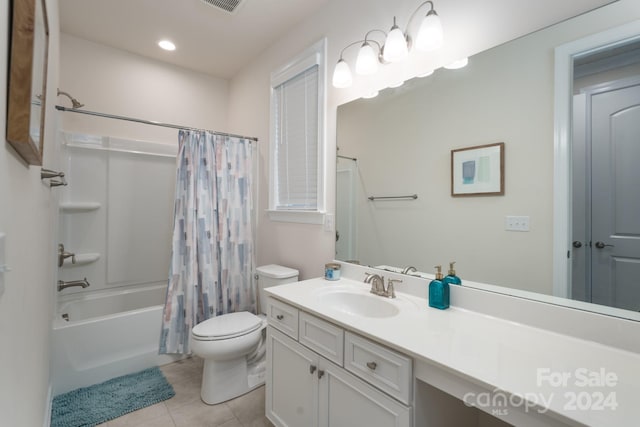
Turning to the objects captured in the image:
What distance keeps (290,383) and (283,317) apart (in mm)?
308

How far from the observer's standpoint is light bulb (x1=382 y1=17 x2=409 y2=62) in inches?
58.6

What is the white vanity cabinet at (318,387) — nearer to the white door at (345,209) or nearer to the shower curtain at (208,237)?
the white door at (345,209)

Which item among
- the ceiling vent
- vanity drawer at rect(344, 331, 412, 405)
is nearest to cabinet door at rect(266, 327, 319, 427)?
vanity drawer at rect(344, 331, 412, 405)

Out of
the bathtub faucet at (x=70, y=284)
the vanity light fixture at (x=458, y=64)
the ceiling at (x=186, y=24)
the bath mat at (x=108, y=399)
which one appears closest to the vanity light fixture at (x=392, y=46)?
the vanity light fixture at (x=458, y=64)

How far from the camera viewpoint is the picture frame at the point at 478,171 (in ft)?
4.11

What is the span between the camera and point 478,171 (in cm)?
131

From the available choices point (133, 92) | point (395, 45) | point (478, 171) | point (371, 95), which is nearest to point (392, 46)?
point (395, 45)

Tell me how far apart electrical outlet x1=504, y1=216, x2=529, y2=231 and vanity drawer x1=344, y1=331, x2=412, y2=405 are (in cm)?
72

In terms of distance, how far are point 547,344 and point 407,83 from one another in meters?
1.31

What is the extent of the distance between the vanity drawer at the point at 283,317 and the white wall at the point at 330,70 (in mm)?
582

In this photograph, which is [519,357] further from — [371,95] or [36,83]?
[36,83]

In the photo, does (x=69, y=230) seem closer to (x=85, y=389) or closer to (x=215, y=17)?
(x=85, y=389)

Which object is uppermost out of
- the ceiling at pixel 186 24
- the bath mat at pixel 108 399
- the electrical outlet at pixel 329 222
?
the ceiling at pixel 186 24

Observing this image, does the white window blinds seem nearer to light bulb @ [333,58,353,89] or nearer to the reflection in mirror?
light bulb @ [333,58,353,89]
